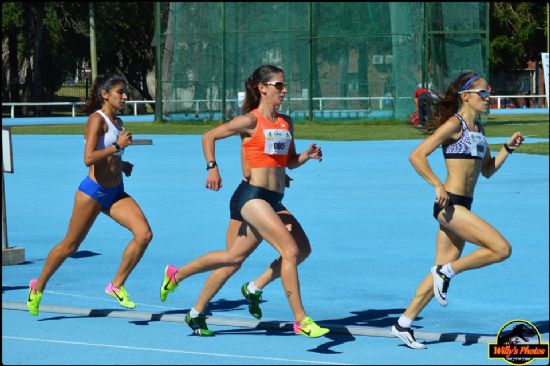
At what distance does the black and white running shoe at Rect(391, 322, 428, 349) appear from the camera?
7977mm

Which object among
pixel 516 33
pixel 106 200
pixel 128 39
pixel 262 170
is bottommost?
pixel 106 200

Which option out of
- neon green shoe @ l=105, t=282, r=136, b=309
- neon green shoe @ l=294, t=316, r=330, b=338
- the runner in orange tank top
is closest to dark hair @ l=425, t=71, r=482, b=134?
the runner in orange tank top

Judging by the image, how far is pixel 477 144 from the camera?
8273 mm

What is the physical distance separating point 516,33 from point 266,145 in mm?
64954

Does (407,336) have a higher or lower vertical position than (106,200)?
lower

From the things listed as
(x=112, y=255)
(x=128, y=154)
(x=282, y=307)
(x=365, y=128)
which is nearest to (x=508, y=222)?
(x=112, y=255)

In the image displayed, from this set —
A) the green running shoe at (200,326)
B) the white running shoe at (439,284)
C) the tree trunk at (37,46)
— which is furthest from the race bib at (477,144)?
the tree trunk at (37,46)

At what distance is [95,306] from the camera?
1001cm

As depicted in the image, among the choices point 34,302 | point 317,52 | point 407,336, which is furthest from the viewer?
point 317,52

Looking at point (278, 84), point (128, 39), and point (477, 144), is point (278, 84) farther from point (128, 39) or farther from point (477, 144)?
point (128, 39)

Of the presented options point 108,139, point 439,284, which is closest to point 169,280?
point 108,139

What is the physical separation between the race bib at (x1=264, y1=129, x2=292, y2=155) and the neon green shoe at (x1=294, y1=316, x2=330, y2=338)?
46.1 inches

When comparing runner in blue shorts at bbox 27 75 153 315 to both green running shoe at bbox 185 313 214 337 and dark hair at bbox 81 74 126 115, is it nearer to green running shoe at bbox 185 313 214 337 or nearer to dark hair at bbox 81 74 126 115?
dark hair at bbox 81 74 126 115

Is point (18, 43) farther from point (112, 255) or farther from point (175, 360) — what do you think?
point (175, 360)
